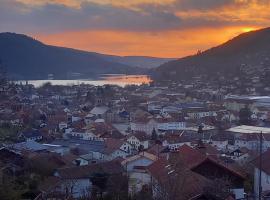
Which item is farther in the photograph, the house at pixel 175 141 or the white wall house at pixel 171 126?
the white wall house at pixel 171 126

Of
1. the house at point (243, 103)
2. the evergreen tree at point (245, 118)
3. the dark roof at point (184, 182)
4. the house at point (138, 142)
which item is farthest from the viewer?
the house at point (243, 103)

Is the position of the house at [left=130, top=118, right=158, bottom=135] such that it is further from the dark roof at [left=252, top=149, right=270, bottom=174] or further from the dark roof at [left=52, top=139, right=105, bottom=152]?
the dark roof at [left=252, top=149, right=270, bottom=174]

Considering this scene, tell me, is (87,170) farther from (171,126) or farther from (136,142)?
(171,126)

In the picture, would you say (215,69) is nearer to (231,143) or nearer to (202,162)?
(231,143)

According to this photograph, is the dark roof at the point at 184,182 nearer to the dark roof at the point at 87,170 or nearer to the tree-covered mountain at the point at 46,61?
the dark roof at the point at 87,170

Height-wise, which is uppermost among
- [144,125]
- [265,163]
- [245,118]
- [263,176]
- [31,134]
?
[265,163]

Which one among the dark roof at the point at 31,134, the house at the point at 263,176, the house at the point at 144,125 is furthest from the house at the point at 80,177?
the house at the point at 144,125

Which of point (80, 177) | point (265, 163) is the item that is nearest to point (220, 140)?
point (265, 163)

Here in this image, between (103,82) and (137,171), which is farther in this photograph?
(103,82)
